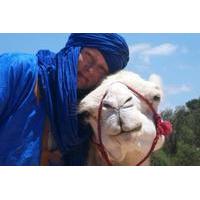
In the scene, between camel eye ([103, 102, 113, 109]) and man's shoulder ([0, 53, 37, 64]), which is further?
man's shoulder ([0, 53, 37, 64])

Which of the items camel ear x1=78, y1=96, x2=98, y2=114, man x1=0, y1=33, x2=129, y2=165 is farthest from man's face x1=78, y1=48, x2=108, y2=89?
camel ear x1=78, y1=96, x2=98, y2=114

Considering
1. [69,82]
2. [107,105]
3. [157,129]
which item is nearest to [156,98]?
[157,129]

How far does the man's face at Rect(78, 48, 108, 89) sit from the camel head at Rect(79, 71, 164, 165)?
65 mm

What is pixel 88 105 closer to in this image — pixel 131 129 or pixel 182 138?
pixel 131 129

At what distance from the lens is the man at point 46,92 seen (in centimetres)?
341

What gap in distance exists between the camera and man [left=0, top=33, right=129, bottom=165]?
3410mm

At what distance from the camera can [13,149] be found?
3.41m

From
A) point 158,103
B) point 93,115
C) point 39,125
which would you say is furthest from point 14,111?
point 158,103

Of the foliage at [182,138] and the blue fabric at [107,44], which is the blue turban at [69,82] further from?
the foliage at [182,138]

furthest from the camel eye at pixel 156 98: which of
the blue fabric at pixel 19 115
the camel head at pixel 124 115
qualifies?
the blue fabric at pixel 19 115

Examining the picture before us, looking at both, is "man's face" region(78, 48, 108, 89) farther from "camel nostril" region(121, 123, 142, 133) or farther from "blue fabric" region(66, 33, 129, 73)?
"camel nostril" region(121, 123, 142, 133)

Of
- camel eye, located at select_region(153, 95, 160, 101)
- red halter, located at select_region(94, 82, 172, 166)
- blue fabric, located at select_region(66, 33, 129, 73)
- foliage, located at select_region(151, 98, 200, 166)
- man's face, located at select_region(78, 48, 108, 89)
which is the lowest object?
foliage, located at select_region(151, 98, 200, 166)

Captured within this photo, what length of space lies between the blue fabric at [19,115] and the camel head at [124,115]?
0.70 feet
